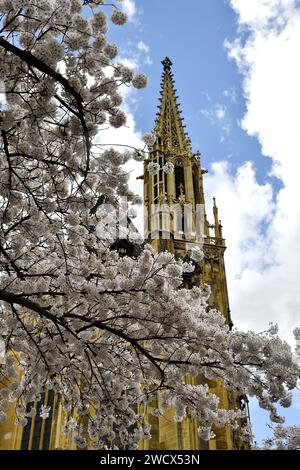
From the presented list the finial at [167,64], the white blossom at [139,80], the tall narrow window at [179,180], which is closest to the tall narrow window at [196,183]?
the tall narrow window at [179,180]

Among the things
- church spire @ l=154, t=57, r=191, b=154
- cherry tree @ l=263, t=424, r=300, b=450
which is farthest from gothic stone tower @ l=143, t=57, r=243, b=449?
cherry tree @ l=263, t=424, r=300, b=450

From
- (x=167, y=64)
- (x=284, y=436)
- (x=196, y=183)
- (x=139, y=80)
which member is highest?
(x=167, y=64)

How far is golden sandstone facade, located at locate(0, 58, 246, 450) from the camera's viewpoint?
1742cm

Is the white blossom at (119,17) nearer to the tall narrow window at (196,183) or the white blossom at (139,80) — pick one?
the white blossom at (139,80)

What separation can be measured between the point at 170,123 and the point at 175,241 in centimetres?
1275

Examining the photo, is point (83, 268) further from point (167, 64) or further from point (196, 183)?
point (167, 64)

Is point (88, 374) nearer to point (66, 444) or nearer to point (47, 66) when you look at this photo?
point (47, 66)

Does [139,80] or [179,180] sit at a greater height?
[179,180]

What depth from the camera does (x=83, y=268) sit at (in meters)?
6.74

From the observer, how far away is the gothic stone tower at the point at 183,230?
18484 mm

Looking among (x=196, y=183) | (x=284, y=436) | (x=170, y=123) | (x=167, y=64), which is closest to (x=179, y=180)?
(x=196, y=183)

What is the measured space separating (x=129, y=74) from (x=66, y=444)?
45.4 feet

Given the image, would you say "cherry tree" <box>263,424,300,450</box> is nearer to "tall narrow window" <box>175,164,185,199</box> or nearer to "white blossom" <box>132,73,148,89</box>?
"white blossom" <box>132,73,148,89</box>

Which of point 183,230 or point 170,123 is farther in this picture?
point 170,123
